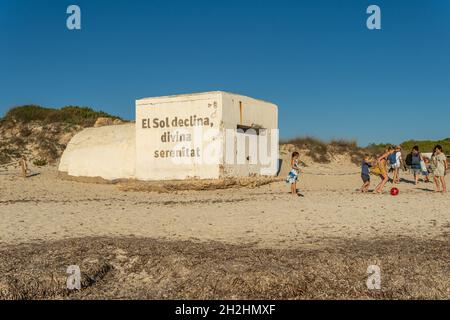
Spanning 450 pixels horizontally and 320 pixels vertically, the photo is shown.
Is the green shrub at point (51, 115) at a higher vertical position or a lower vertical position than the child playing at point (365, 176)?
higher

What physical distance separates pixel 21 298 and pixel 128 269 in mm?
1241

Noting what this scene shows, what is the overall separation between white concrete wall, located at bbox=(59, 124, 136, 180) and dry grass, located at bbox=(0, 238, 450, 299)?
1008 centimetres

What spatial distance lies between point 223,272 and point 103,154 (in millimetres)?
12735

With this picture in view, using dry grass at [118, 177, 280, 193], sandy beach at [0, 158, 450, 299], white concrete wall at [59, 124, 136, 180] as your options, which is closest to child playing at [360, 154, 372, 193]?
sandy beach at [0, 158, 450, 299]

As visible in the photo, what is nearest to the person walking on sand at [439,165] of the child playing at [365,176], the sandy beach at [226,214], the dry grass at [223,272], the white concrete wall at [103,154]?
the sandy beach at [226,214]

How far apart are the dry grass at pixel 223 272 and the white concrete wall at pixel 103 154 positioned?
397 inches

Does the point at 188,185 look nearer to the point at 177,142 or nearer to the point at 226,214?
the point at 177,142

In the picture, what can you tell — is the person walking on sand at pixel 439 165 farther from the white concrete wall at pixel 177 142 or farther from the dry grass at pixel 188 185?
the dry grass at pixel 188 185

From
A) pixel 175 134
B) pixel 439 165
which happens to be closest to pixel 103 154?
pixel 175 134

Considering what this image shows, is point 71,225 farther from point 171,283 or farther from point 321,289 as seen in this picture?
point 321,289

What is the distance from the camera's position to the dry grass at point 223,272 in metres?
4.85

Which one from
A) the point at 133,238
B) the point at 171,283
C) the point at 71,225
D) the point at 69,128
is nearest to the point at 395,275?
the point at 171,283

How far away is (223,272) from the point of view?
5.10m

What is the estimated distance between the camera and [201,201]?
12258mm
